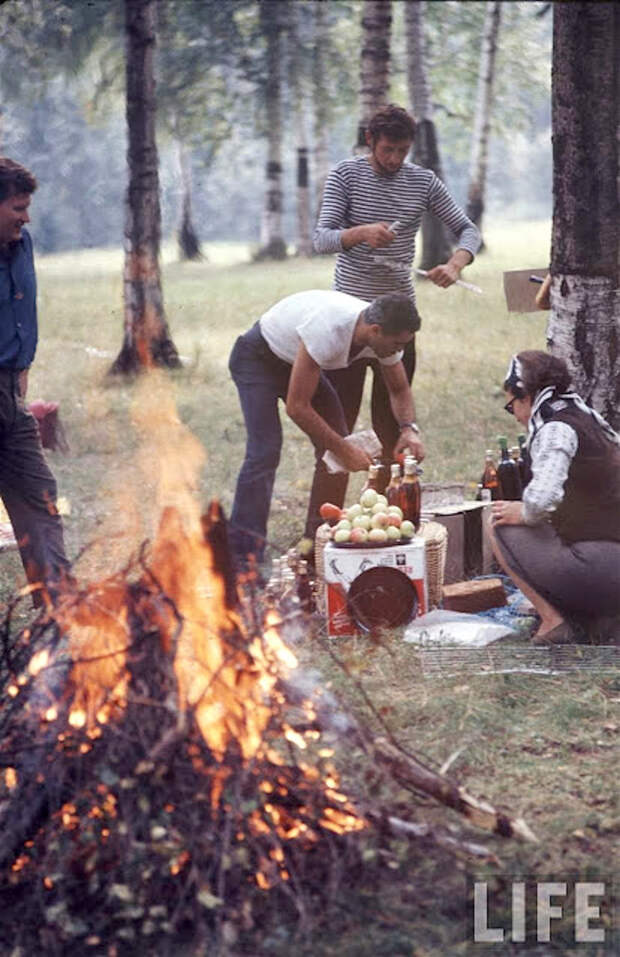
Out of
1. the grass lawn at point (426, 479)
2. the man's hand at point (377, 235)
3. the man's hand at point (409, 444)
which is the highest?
the man's hand at point (377, 235)

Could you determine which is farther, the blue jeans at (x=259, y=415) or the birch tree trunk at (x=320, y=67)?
the birch tree trunk at (x=320, y=67)

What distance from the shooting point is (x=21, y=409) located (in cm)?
647

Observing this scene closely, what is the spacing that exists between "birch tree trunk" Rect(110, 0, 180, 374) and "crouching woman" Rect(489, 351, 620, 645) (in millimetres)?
9170

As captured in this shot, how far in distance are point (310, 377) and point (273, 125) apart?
26.4 meters

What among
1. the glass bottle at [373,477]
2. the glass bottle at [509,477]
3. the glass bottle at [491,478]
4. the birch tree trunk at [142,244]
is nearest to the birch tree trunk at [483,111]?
the birch tree trunk at [142,244]

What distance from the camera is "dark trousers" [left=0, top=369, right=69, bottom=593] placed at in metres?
6.46

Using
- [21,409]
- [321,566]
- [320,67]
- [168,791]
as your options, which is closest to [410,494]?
[321,566]

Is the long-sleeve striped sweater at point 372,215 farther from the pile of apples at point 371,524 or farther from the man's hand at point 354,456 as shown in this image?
the pile of apples at point 371,524

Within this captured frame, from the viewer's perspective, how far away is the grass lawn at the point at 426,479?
3975 mm

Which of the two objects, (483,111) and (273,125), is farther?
(273,125)

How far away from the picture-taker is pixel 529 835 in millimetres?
4258

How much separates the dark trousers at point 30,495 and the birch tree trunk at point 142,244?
8311mm

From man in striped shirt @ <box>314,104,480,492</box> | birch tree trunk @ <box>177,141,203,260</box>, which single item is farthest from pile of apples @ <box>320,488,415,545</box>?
birch tree trunk @ <box>177,141,203,260</box>

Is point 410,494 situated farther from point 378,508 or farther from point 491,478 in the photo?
point 491,478
